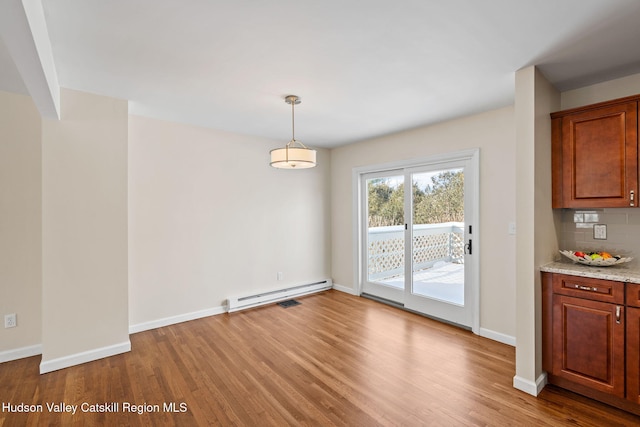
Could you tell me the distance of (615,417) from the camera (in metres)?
2.02

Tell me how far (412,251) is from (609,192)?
2.20 m

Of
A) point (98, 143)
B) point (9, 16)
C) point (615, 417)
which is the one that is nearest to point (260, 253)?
point (98, 143)

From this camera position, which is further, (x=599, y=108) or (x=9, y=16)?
(x=599, y=108)

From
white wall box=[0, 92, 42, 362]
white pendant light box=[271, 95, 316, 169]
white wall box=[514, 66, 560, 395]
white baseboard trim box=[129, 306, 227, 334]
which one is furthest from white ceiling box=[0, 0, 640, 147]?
white baseboard trim box=[129, 306, 227, 334]

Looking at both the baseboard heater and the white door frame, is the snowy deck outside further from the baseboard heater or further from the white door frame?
the baseboard heater

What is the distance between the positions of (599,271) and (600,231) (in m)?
0.58

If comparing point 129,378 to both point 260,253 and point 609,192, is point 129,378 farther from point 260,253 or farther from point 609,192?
point 609,192

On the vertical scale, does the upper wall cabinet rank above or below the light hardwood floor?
Result: above

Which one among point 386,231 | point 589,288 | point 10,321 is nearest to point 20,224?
point 10,321

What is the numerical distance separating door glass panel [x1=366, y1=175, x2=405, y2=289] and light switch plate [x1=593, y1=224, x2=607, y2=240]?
2.10 m

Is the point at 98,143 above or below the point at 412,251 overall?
above

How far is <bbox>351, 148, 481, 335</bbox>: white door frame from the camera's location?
134 inches

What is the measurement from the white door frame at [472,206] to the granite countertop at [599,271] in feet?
3.22

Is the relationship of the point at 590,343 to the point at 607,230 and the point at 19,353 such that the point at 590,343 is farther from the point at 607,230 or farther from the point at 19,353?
the point at 19,353
